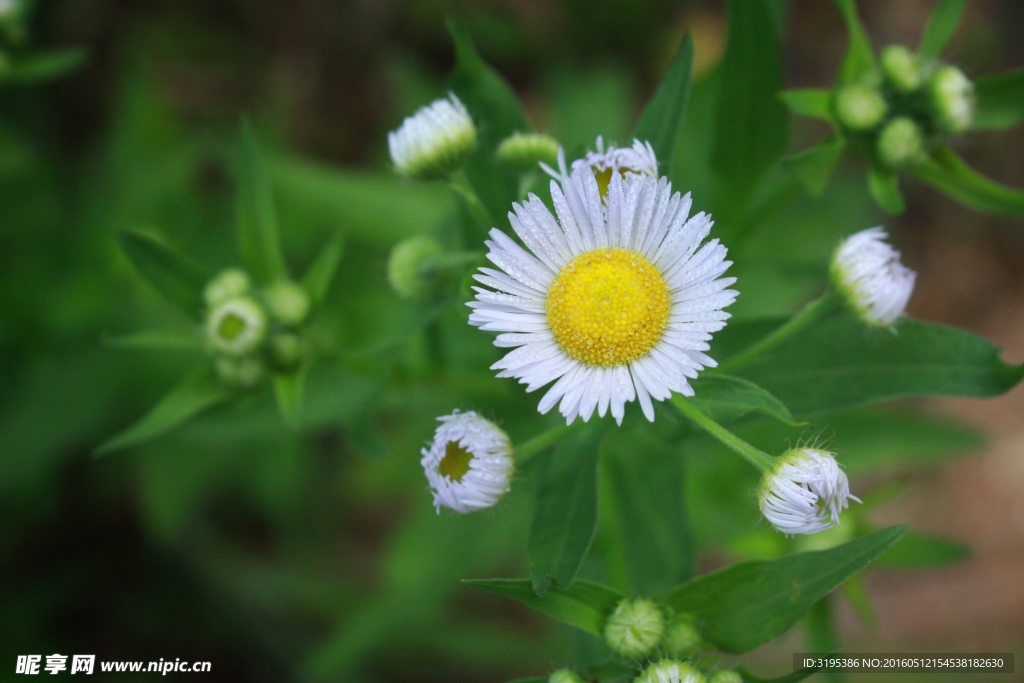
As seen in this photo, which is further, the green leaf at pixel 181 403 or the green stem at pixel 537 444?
the green leaf at pixel 181 403

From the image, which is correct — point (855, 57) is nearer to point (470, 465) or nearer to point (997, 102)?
point (997, 102)

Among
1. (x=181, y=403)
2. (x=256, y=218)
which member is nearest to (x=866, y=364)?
(x=256, y=218)

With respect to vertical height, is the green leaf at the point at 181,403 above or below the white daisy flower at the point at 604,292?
above

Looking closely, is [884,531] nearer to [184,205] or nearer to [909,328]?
[909,328]

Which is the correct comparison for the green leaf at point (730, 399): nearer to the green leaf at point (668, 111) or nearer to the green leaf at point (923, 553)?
the green leaf at point (668, 111)

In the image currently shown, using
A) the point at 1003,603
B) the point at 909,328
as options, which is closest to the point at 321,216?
the point at 909,328

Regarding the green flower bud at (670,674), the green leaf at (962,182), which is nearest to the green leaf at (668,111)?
the green leaf at (962,182)

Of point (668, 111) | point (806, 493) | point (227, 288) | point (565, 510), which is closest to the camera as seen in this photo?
point (806, 493)

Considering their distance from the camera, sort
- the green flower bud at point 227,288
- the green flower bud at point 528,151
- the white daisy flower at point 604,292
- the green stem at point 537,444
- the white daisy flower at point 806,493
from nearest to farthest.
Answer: the white daisy flower at point 806,493
the white daisy flower at point 604,292
the green stem at point 537,444
the green flower bud at point 528,151
the green flower bud at point 227,288

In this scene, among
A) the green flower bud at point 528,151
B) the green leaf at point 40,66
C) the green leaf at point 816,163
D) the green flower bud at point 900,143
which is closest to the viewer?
the green flower bud at point 528,151
